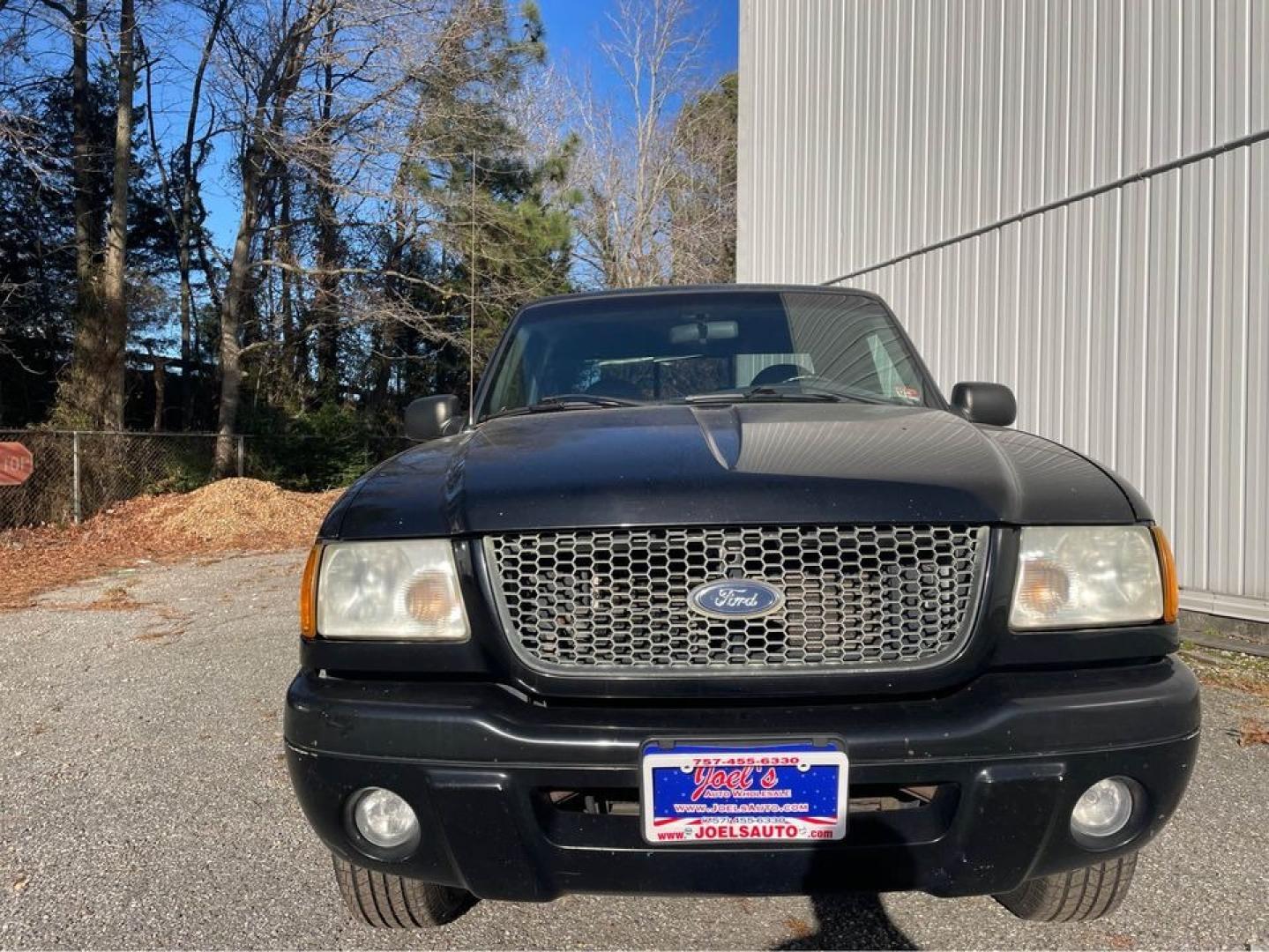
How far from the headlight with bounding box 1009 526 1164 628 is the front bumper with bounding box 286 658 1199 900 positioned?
6.2 inches

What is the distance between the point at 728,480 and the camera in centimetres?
198

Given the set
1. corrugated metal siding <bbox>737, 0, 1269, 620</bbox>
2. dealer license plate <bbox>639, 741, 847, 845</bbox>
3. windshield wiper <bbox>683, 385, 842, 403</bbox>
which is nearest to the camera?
dealer license plate <bbox>639, 741, 847, 845</bbox>

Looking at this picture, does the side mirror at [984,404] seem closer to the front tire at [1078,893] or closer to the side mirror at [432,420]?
the front tire at [1078,893]

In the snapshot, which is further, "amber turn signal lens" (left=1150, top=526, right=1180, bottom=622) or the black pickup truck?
→ "amber turn signal lens" (left=1150, top=526, right=1180, bottom=622)

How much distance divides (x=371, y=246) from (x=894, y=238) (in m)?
14.6

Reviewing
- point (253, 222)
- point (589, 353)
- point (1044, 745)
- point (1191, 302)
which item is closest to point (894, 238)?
point (1191, 302)

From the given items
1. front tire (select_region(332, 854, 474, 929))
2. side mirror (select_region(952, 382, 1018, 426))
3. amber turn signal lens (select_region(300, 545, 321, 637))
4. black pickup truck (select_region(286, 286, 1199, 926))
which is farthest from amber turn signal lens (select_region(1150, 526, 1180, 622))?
amber turn signal lens (select_region(300, 545, 321, 637))

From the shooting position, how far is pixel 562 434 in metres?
2.46

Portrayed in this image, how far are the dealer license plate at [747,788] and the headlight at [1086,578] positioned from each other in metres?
0.55

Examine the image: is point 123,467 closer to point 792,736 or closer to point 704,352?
point 704,352

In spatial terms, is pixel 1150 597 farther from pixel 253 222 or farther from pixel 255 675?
pixel 253 222

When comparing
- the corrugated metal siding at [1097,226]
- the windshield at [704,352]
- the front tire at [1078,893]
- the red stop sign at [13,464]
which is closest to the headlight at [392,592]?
the windshield at [704,352]

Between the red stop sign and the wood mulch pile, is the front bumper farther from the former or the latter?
the red stop sign

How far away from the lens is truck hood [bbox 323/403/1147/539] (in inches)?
76.5
